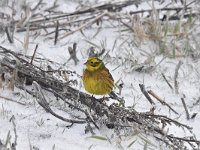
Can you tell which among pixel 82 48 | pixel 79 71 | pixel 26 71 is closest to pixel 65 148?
pixel 26 71

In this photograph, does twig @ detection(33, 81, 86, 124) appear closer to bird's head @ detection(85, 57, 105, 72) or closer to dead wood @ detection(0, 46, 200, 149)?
dead wood @ detection(0, 46, 200, 149)

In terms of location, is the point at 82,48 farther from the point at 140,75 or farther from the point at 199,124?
the point at 199,124

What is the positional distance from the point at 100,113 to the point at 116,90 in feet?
2.54

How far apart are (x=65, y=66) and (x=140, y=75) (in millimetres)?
629

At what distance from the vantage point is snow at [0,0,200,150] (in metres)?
3.45

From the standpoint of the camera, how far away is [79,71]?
4730 millimetres

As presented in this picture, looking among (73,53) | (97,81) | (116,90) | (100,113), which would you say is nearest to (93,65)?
(97,81)

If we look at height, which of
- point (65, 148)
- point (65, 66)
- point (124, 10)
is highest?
point (124, 10)

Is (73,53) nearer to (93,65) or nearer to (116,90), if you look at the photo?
(116,90)

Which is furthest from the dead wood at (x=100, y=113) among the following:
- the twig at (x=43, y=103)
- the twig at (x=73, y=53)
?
the twig at (x=73, y=53)

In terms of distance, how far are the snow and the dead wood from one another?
0.21 feet

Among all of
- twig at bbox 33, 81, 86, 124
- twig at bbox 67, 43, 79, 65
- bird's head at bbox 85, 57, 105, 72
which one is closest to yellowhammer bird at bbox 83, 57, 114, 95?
bird's head at bbox 85, 57, 105, 72

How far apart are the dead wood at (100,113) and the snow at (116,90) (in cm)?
7

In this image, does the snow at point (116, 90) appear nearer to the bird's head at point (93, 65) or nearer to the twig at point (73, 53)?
the twig at point (73, 53)
